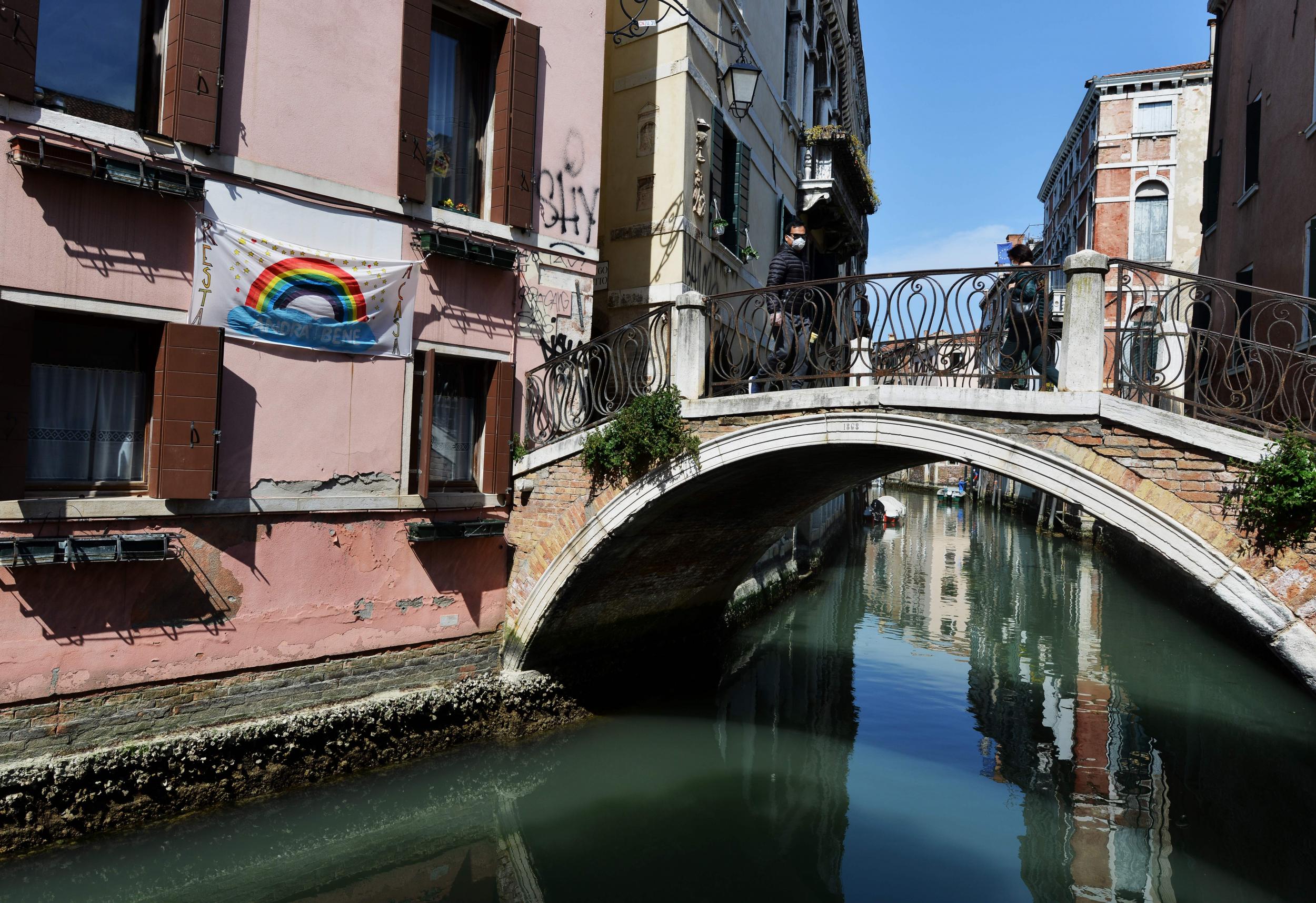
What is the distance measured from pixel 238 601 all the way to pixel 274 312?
74.5 inches

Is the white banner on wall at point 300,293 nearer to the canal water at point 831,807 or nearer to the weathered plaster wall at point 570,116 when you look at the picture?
the weathered plaster wall at point 570,116

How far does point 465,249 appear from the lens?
22.9 ft

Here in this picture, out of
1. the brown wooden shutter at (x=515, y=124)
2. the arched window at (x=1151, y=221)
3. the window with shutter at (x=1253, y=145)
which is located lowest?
the brown wooden shutter at (x=515, y=124)

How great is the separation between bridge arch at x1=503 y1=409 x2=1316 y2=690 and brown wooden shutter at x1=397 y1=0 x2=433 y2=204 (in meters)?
1.52

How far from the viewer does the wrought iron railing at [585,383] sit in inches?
286

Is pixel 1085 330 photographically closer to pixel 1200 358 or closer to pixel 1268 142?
pixel 1200 358

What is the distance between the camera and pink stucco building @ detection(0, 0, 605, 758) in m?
5.16

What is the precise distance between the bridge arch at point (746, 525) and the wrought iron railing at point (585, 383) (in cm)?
78

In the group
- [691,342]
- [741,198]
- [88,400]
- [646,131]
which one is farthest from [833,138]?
[88,400]

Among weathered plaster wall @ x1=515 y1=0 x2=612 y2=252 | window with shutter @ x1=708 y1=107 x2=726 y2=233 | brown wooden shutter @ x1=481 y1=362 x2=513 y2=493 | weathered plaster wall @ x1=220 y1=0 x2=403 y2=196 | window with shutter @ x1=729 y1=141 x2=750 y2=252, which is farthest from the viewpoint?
window with shutter @ x1=729 y1=141 x2=750 y2=252

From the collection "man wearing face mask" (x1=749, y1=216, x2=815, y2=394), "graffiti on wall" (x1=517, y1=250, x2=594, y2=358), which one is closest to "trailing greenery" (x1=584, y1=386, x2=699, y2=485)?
"man wearing face mask" (x1=749, y1=216, x2=815, y2=394)

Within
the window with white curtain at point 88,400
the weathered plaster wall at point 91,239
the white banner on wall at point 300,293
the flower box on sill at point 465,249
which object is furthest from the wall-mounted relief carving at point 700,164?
the window with white curtain at point 88,400

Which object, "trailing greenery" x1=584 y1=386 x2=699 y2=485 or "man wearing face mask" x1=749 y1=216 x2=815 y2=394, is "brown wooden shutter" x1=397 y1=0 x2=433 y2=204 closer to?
"trailing greenery" x1=584 y1=386 x2=699 y2=485

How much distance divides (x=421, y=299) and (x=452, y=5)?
2353 mm
